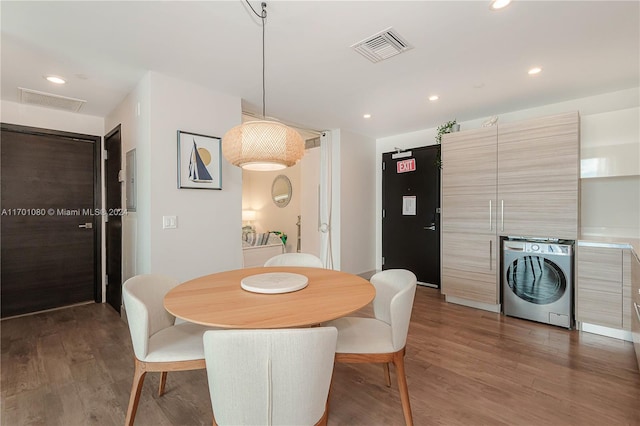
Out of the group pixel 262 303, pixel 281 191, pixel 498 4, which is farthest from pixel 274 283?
pixel 281 191

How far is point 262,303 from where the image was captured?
143 centimetres

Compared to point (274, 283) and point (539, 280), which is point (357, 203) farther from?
point (274, 283)

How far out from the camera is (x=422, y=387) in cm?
192

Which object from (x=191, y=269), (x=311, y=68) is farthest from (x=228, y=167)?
(x=311, y=68)

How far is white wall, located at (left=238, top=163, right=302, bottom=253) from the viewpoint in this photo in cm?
605

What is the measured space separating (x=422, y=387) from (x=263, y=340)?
5.08 ft

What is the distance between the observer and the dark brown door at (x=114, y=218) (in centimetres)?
329

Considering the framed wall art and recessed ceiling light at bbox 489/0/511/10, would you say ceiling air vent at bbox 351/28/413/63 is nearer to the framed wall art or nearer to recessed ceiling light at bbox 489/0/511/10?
recessed ceiling light at bbox 489/0/511/10

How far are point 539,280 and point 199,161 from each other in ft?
12.2

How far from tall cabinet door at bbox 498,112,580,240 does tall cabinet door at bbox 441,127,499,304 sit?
0.13 m

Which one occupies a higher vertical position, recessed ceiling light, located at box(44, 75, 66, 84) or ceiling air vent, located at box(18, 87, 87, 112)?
recessed ceiling light, located at box(44, 75, 66, 84)

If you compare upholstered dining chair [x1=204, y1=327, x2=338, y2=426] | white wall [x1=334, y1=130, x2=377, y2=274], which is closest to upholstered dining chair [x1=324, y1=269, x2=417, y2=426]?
upholstered dining chair [x1=204, y1=327, x2=338, y2=426]

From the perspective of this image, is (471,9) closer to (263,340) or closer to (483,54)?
(483,54)

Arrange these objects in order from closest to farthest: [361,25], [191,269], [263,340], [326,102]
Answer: [263,340]
[361,25]
[191,269]
[326,102]
